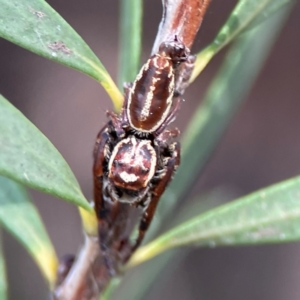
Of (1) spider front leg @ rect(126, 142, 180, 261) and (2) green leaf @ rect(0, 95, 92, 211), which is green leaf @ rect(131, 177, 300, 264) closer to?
(1) spider front leg @ rect(126, 142, 180, 261)

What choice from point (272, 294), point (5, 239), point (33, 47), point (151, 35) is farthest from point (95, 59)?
point (272, 294)

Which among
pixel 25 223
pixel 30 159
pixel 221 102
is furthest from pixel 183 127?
pixel 30 159

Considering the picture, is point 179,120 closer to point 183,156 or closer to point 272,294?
point 272,294

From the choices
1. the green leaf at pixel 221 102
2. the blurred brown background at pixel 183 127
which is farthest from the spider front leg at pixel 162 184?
the blurred brown background at pixel 183 127

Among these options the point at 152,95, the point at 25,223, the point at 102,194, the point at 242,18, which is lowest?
the point at 25,223

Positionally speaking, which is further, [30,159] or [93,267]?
[93,267]

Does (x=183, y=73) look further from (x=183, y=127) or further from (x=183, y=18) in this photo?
(x=183, y=127)
